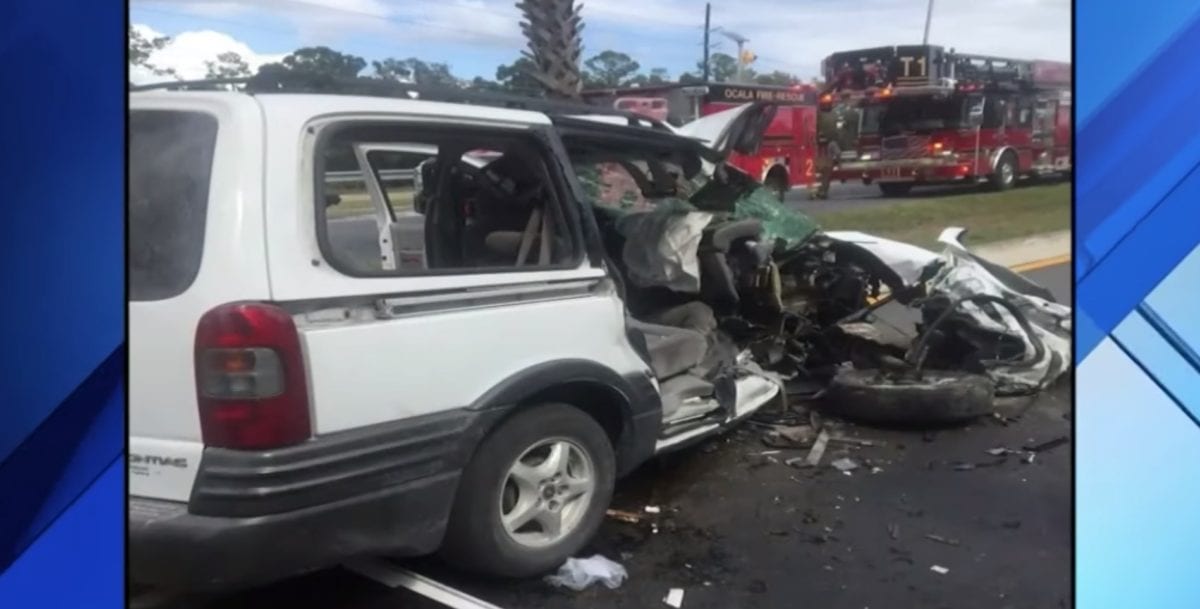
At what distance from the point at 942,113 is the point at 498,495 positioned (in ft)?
3.77

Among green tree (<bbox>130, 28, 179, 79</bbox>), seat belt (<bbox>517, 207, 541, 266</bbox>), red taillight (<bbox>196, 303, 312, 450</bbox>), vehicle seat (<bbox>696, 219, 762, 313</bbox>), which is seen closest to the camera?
red taillight (<bbox>196, 303, 312, 450</bbox>)

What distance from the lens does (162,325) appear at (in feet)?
5.53

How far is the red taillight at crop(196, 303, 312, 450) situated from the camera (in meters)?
1.60

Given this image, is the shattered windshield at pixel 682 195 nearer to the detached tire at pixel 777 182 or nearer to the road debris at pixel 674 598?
the detached tire at pixel 777 182

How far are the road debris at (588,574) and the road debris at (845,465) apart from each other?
0.49 metres

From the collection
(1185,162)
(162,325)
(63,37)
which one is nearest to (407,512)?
(162,325)

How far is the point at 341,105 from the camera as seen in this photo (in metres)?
1.69

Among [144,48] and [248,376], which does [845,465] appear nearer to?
[248,376]

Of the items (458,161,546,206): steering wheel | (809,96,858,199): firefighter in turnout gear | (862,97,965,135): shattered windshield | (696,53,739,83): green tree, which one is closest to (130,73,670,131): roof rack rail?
(458,161,546,206): steering wheel

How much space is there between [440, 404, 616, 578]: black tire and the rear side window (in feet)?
1.99

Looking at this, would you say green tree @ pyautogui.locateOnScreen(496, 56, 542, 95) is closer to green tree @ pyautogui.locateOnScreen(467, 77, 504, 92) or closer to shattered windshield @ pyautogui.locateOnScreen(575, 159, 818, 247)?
green tree @ pyautogui.locateOnScreen(467, 77, 504, 92)

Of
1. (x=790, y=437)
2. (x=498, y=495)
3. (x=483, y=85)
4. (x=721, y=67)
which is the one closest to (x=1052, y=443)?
(x=790, y=437)

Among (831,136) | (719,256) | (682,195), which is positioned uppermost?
(831,136)

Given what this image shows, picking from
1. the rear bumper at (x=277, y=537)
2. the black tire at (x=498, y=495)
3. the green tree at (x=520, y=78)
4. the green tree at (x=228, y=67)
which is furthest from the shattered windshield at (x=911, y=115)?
the green tree at (x=228, y=67)
